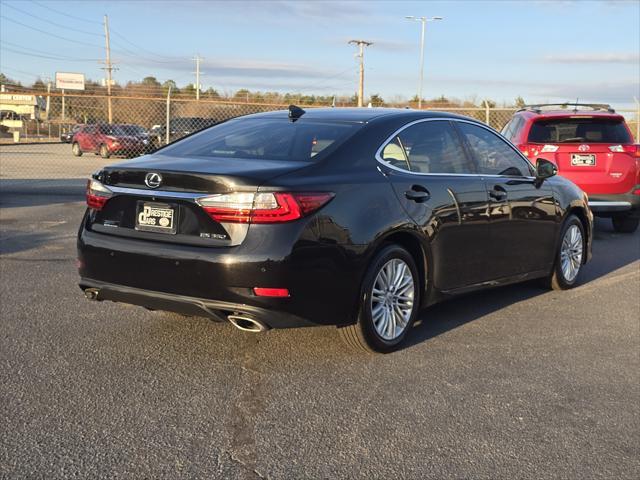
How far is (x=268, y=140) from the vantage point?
16.9 ft

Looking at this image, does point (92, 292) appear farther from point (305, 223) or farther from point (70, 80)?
point (70, 80)

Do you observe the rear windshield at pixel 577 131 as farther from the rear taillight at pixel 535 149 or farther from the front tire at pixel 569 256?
the front tire at pixel 569 256

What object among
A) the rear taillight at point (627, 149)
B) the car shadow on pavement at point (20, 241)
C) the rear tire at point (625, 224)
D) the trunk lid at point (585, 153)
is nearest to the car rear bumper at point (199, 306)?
the car shadow on pavement at point (20, 241)

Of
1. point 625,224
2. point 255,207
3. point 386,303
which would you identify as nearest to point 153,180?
point 255,207

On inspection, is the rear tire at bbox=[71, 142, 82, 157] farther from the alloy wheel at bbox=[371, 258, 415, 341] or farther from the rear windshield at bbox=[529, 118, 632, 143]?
the alloy wheel at bbox=[371, 258, 415, 341]

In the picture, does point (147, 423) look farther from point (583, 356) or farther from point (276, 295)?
point (583, 356)

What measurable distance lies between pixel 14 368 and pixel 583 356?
370 centimetres

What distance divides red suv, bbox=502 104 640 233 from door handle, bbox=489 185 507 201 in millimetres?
4294

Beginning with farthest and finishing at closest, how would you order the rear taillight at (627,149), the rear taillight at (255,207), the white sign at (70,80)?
the white sign at (70,80) < the rear taillight at (627,149) < the rear taillight at (255,207)

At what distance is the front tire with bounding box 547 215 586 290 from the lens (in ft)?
23.1

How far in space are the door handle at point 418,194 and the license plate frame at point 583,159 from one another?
5.67 metres

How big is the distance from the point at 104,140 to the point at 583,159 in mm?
24619

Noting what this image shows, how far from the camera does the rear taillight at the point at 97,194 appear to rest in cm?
473

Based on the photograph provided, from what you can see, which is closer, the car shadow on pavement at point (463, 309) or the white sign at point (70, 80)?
the car shadow on pavement at point (463, 309)
